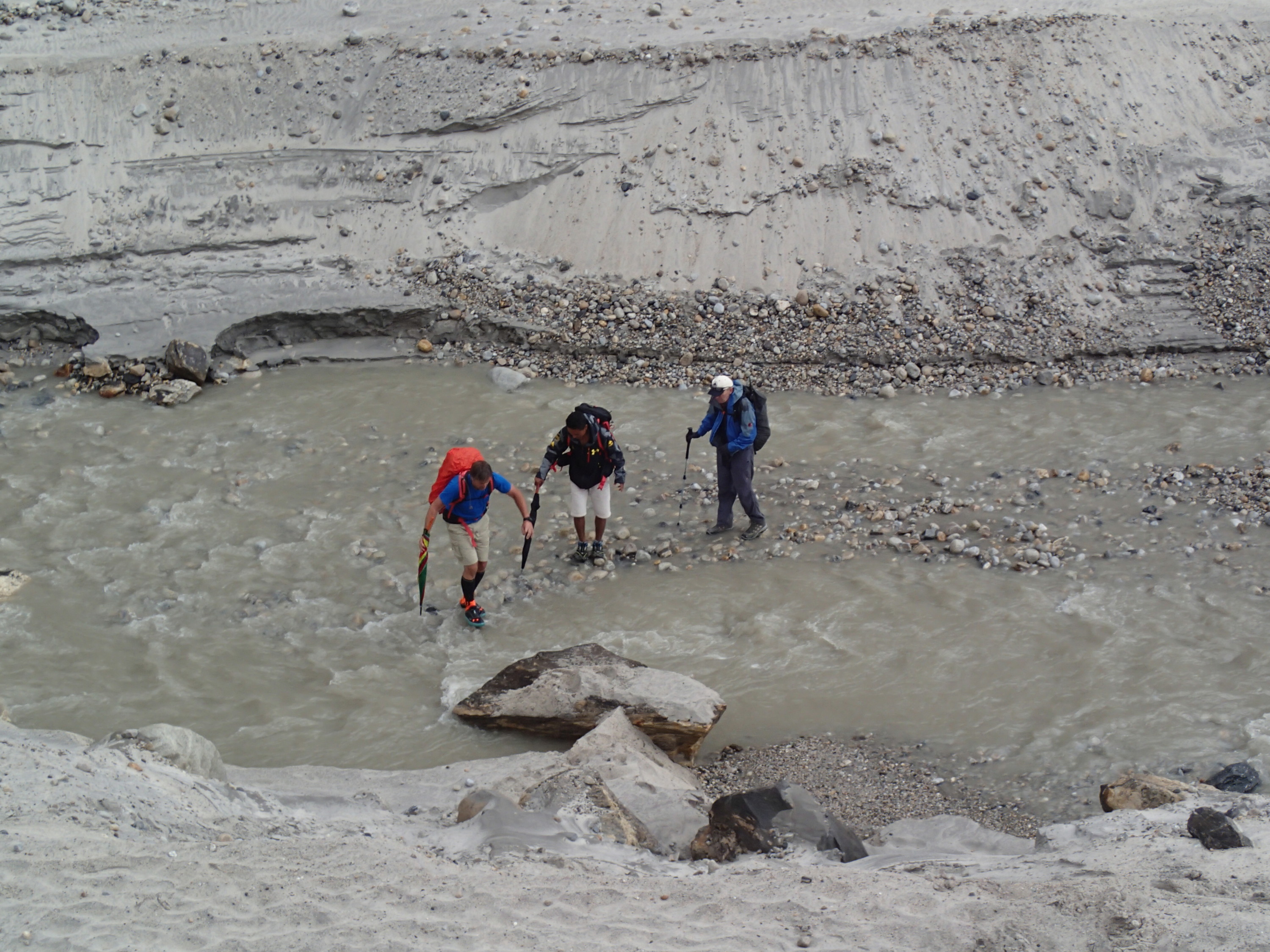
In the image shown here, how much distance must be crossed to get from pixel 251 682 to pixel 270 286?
724cm

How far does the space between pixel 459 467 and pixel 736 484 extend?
2.65 meters

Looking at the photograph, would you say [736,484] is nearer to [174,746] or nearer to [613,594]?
[613,594]

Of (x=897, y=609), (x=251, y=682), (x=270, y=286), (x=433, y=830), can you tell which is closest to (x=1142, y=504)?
(x=897, y=609)

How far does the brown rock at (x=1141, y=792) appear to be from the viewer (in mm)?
5434

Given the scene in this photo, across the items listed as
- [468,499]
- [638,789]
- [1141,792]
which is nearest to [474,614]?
[468,499]

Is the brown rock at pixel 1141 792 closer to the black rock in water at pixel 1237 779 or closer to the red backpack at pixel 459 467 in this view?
the black rock in water at pixel 1237 779

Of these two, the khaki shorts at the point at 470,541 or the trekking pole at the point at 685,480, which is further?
the trekking pole at the point at 685,480

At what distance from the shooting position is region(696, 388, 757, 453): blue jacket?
28.6 feet

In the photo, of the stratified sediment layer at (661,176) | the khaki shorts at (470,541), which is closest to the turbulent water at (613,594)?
the khaki shorts at (470,541)

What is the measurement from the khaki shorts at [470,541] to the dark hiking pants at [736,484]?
7.40ft

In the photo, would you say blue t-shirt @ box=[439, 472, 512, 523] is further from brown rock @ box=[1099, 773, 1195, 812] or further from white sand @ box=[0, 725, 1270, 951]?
brown rock @ box=[1099, 773, 1195, 812]

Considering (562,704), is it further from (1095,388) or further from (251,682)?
(1095,388)

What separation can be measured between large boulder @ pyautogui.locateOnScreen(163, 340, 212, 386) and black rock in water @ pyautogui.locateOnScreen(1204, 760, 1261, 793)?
11.1m

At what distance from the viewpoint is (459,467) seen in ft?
25.1
